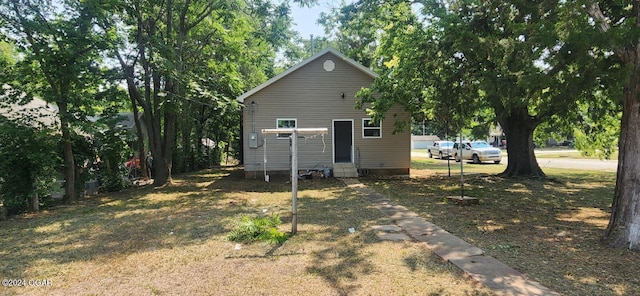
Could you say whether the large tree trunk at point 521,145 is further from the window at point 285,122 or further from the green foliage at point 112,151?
the green foliage at point 112,151

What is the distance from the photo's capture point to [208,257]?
511 cm

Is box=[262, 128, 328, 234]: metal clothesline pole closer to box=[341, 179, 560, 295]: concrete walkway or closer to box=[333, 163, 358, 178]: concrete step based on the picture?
box=[341, 179, 560, 295]: concrete walkway

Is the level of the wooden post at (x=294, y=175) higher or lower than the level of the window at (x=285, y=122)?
lower

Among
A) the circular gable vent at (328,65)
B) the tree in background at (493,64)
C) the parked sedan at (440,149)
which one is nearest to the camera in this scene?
the tree in background at (493,64)

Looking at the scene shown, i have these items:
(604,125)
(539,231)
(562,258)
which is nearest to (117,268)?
(562,258)

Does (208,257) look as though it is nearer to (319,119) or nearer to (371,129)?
(319,119)

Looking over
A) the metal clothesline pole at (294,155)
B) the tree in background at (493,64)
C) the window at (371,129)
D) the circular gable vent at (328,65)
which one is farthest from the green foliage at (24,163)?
the window at (371,129)

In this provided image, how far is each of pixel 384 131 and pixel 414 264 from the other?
11923 millimetres

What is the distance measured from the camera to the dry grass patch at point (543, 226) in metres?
4.23

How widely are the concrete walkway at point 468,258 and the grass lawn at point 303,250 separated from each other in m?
0.16

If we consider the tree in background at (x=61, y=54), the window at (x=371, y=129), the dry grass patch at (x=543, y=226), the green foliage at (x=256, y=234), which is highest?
the tree in background at (x=61, y=54)

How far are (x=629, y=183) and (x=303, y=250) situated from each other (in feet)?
15.3

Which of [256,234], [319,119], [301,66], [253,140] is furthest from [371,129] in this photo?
[256,234]

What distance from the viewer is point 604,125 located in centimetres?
1559
